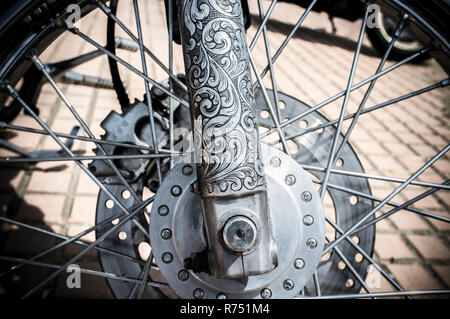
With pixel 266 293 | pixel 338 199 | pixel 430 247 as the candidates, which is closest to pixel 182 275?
pixel 266 293

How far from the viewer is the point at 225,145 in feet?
1.51

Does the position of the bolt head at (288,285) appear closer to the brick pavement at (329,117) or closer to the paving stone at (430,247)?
the brick pavement at (329,117)

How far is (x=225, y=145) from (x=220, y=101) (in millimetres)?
66

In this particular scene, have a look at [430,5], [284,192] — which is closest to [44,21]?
[284,192]

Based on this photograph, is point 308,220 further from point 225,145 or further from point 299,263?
point 225,145

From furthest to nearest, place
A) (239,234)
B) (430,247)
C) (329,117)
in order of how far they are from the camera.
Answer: (329,117) → (430,247) → (239,234)

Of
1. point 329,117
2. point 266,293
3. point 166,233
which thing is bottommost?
point 266,293

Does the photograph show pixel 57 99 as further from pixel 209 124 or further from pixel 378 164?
pixel 378 164

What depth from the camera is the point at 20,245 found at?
40.1 inches

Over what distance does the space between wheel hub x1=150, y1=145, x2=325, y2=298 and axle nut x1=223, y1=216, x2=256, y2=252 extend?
0.10 meters

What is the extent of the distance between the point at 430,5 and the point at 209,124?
1.42ft

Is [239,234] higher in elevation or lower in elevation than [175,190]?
lower

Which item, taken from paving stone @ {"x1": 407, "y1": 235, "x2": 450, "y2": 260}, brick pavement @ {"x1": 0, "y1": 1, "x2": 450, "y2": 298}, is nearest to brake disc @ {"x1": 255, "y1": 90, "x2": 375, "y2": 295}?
brick pavement @ {"x1": 0, "y1": 1, "x2": 450, "y2": 298}

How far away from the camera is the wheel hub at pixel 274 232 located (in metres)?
0.54
